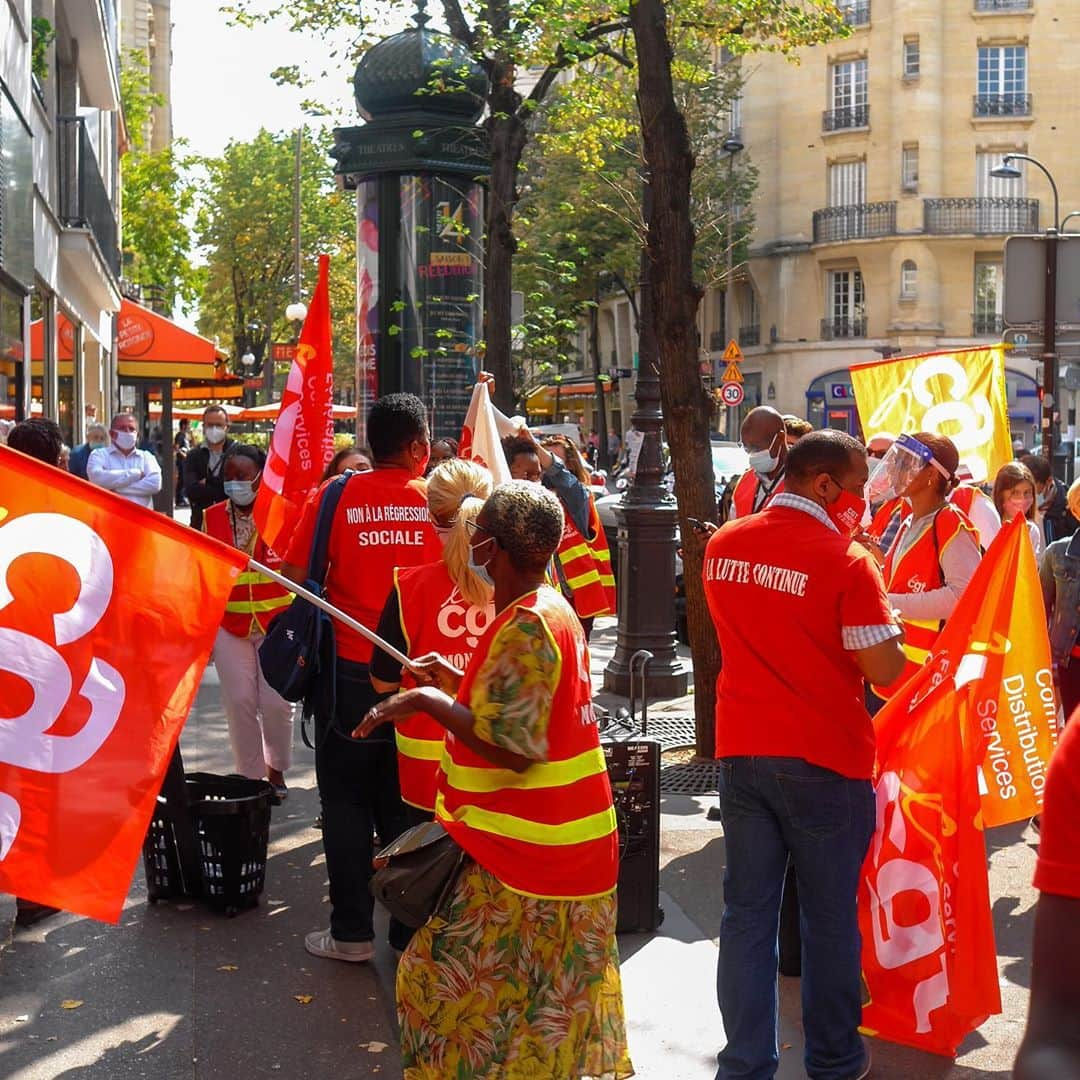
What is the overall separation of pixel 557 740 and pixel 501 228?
37.4 feet

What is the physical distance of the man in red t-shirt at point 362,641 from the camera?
5.85 m

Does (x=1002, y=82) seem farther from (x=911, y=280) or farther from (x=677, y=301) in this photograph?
(x=677, y=301)

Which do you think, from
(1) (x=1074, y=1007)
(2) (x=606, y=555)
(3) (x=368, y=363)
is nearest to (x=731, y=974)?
(1) (x=1074, y=1007)

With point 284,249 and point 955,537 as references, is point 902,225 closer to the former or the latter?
point 284,249

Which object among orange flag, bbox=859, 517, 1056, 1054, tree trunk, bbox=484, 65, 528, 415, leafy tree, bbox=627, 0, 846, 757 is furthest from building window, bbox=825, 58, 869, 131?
orange flag, bbox=859, 517, 1056, 1054

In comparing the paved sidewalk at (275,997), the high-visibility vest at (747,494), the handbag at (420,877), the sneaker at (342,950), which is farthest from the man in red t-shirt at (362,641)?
the high-visibility vest at (747,494)

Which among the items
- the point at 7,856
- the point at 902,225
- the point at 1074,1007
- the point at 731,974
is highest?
the point at 902,225

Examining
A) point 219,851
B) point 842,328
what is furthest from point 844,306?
point 219,851

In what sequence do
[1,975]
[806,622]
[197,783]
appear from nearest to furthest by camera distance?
1. [806,622]
2. [1,975]
3. [197,783]

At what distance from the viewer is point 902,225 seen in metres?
53.4

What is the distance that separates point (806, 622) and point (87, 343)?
81.6 feet

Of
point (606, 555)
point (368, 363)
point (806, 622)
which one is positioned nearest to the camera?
point (806, 622)

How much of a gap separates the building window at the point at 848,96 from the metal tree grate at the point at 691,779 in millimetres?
48464

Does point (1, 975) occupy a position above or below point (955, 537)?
below
